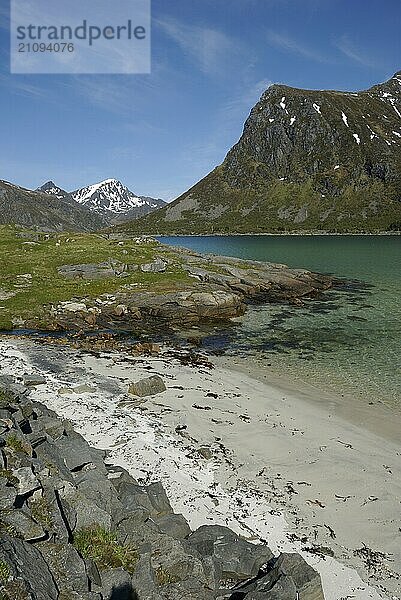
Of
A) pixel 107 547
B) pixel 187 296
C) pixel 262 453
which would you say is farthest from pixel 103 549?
pixel 187 296

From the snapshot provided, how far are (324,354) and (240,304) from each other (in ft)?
56.5

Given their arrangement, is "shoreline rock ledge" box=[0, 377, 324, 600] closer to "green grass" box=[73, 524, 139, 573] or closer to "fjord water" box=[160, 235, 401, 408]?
"green grass" box=[73, 524, 139, 573]

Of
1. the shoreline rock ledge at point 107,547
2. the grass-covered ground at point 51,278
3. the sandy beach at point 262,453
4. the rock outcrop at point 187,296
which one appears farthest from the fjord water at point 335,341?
the grass-covered ground at point 51,278

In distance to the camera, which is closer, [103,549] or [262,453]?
[103,549]

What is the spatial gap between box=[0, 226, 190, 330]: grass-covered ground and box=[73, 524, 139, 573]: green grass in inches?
1232

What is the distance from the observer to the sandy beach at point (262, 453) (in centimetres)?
1312

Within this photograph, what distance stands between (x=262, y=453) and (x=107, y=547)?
8947 mm

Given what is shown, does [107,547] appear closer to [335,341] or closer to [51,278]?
[335,341]

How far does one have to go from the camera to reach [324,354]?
109 feet

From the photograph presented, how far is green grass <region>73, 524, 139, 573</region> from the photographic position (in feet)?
33.3

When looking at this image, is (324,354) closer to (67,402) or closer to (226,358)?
(226,358)

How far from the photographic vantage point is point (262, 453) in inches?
718

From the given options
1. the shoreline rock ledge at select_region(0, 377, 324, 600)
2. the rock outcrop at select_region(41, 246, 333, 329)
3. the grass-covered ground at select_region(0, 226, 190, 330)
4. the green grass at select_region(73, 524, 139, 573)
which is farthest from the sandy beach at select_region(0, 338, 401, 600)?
the grass-covered ground at select_region(0, 226, 190, 330)

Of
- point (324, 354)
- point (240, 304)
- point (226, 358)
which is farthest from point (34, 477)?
point (240, 304)
